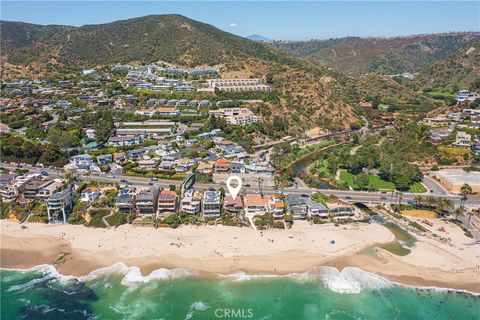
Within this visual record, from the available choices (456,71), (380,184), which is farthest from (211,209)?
(456,71)

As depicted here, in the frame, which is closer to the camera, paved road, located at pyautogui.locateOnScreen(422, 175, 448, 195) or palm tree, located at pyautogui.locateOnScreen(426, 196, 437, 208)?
palm tree, located at pyautogui.locateOnScreen(426, 196, 437, 208)

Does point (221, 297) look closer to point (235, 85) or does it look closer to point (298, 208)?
point (298, 208)

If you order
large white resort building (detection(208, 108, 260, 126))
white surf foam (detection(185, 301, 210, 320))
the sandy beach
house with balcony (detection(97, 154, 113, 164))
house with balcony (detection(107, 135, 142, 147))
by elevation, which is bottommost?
white surf foam (detection(185, 301, 210, 320))

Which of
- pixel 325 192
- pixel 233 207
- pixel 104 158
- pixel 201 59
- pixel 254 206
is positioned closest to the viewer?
pixel 254 206

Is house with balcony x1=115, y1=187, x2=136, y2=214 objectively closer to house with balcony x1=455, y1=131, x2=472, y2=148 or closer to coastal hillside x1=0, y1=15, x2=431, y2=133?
coastal hillside x1=0, y1=15, x2=431, y2=133

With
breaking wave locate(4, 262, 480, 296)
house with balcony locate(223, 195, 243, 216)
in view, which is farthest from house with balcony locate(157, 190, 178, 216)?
breaking wave locate(4, 262, 480, 296)

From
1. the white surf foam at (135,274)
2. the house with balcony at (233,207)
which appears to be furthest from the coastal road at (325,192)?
the white surf foam at (135,274)

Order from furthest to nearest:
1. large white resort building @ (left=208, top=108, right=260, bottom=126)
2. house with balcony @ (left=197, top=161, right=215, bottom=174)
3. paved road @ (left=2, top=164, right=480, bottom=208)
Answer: large white resort building @ (left=208, top=108, right=260, bottom=126), house with balcony @ (left=197, top=161, right=215, bottom=174), paved road @ (left=2, top=164, right=480, bottom=208)

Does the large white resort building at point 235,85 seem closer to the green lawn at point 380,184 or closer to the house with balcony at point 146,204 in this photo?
the green lawn at point 380,184
